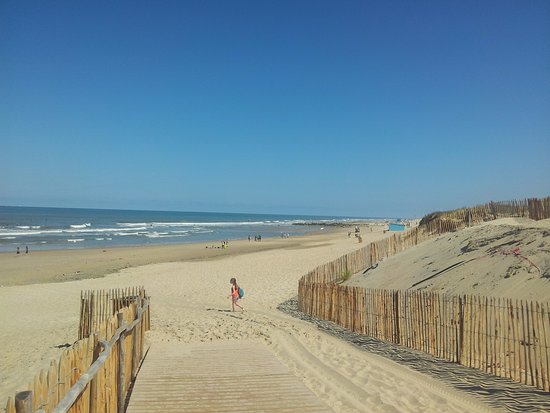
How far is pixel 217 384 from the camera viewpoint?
6.62m

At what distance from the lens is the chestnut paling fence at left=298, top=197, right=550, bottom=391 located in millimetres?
6664

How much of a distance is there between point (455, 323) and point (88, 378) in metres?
6.28

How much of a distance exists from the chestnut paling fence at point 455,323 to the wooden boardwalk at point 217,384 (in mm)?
2781

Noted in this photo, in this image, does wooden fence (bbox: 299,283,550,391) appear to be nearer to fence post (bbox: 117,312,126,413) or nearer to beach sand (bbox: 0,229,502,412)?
beach sand (bbox: 0,229,502,412)

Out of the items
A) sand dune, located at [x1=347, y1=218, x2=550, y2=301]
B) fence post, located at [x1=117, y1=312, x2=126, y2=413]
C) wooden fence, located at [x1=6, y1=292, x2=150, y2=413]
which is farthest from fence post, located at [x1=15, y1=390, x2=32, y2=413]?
sand dune, located at [x1=347, y1=218, x2=550, y2=301]

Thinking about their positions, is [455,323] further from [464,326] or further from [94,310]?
[94,310]

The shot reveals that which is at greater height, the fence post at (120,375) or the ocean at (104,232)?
the fence post at (120,375)

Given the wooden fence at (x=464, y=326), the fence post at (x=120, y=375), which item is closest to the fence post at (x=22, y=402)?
the fence post at (x=120, y=375)

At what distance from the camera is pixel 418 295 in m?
8.62

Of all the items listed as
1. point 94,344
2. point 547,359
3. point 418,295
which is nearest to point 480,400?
point 547,359

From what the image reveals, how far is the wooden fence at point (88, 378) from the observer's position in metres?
2.95

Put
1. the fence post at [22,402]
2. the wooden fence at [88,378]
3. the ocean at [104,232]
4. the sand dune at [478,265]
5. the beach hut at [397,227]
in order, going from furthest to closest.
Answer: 1. the beach hut at [397,227]
2. the ocean at [104,232]
3. the sand dune at [478,265]
4. the wooden fence at [88,378]
5. the fence post at [22,402]

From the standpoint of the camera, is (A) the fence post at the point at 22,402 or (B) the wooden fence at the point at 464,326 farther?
(B) the wooden fence at the point at 464,326

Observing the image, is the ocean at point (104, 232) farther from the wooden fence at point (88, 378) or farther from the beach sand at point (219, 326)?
the wooden fence at point (88, 378)
